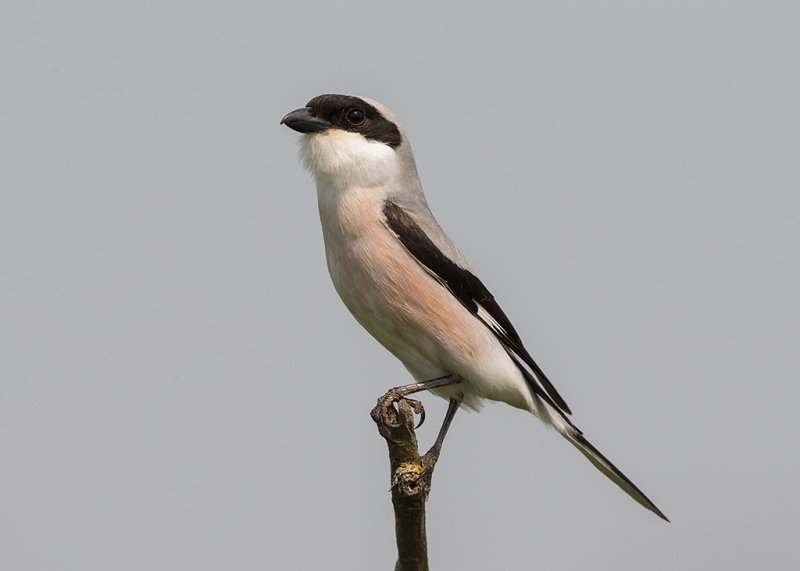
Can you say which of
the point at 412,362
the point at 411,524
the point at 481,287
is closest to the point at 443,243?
the point at 481,287

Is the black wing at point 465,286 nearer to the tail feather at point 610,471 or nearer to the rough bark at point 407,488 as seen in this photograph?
the tail feather at point 610,471

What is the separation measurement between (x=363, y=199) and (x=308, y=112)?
62 cm

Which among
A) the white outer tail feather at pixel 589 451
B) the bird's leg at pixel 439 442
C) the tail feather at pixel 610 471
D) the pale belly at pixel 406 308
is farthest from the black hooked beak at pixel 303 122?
the tail feather at pixel 610 471

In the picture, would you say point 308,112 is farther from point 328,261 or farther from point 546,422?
point 546,422

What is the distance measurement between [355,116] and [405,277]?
3.45 feet

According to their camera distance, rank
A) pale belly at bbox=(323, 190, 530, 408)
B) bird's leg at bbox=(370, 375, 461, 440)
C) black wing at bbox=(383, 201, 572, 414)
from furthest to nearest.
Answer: black wing at bbox=(383, 201, 572, 414) < pale belly at bbox=(323, 190, 530, 408) < bird's leg at bbox=(370, 375, 461, 440)

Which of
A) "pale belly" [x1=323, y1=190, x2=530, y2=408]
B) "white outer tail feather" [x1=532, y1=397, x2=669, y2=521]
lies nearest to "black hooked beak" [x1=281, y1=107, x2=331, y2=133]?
"pale belly" [x1=323, y1=190, x2=530, y2=408]

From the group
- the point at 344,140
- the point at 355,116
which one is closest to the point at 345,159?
the point at 344,140

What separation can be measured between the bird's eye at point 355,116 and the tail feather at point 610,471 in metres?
2.29

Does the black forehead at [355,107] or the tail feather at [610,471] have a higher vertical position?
the black forehead at [355,107]

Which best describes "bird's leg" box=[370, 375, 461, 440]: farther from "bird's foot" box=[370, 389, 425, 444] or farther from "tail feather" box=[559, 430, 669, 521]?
"tail feather" box=[559, 430, 669, 521]

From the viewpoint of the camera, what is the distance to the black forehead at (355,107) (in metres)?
5.62

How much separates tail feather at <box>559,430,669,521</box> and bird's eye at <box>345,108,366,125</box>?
2.29 metres

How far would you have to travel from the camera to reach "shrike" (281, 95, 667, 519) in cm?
537
